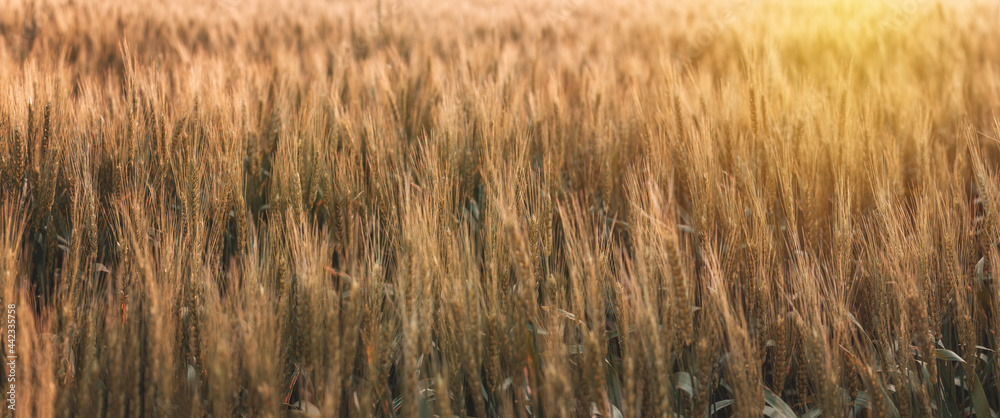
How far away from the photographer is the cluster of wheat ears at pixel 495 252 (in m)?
0.85

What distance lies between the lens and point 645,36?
4367mm

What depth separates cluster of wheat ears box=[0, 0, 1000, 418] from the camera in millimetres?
850

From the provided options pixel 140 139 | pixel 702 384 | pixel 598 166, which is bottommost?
pixel 702 384

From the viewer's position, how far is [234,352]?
869mm

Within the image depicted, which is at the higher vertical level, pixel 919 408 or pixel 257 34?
pixel 257 34

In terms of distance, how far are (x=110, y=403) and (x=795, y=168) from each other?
1.50m

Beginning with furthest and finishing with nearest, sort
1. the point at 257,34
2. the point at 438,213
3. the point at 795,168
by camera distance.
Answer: the point at 257,34 → the point at 795,168 → the point at 438,213

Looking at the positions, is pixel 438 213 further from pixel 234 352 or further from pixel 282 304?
pixel 234 352

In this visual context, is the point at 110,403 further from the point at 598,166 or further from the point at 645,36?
the point at 645,36

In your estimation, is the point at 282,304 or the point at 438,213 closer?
the point at 282,304

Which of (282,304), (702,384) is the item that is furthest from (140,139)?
(702,384)

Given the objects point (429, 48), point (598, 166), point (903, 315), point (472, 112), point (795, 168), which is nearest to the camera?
point (903, 315)

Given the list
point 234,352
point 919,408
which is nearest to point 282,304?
point 234,352

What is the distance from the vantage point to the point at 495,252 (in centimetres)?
105
